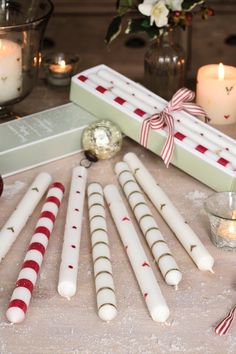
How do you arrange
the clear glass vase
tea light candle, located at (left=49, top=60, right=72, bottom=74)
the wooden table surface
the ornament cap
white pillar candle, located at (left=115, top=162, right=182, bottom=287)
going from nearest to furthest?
the wooden table surface, white pillar candle, located at (left=115, top=162, right=182, bottom=287), the ornament cap, the clear glass vase, tea light candle, located at (left=49, top=60, right=72, bottom=74)

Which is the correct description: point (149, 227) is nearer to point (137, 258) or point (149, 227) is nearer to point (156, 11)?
point (137, 258)

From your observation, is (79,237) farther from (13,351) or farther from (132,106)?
(132,106)

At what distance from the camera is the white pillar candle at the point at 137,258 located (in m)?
0.95

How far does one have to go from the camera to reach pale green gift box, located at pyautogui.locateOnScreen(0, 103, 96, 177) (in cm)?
131

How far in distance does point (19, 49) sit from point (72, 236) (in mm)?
453

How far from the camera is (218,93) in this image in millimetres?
1428

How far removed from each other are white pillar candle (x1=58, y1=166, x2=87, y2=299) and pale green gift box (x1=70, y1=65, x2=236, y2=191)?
132 mm

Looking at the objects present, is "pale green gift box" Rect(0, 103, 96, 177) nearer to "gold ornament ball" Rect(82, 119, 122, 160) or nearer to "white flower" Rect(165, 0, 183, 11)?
"gold ornament ball" Rect(82, 119, 122, 160)

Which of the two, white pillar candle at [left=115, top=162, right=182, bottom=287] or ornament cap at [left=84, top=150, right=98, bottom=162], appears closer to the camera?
white pillar candle at [left=115, top=162, right=182, bottom=287]

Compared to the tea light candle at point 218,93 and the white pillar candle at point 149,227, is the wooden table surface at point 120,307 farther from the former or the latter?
the tea light candle at point 218,93

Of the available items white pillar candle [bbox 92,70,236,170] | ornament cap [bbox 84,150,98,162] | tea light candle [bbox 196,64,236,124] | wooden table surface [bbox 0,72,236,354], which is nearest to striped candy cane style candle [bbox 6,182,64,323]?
wooden table surface [bbox 0,72,236,354]

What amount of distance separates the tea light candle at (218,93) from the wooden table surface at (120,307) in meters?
0.27

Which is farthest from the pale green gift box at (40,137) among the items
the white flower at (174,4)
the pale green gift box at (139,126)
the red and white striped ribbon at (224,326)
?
the red and white striped ribbon at (224,326)

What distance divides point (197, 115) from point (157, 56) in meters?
0.19
